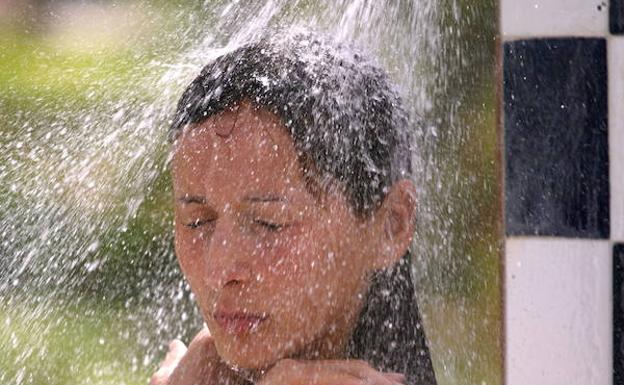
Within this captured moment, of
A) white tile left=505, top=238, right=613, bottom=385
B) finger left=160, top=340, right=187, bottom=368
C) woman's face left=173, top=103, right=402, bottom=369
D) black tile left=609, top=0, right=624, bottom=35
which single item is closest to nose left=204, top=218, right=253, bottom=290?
woman's face left=173, top=103, right=402, bottom=369

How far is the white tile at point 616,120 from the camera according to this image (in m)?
1.30

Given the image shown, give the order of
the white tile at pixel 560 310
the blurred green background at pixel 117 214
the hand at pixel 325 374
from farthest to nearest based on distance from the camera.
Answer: the blurred green background at pixel 117 214, the white tile at pixel 560 310, the hand at pixel 325 374

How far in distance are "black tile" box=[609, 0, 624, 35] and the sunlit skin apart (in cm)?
40

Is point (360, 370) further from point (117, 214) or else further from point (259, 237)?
point (117, 214)

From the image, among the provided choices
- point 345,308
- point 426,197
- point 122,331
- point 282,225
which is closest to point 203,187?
point 282,225

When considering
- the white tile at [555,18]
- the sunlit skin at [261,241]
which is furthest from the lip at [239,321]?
the white tile at [555,18]

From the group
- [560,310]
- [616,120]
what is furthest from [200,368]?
[616,120]

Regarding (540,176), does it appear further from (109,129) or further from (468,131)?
(109,129)

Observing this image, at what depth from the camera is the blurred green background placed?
56.9 inches

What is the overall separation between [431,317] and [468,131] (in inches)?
10.0

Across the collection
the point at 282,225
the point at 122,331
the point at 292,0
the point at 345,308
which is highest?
the point at 292,0

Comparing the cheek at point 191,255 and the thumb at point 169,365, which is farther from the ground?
the cheek at point 191,255

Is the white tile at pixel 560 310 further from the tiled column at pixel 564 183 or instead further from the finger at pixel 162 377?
the finger at pixel 162 377

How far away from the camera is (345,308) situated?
117cm
